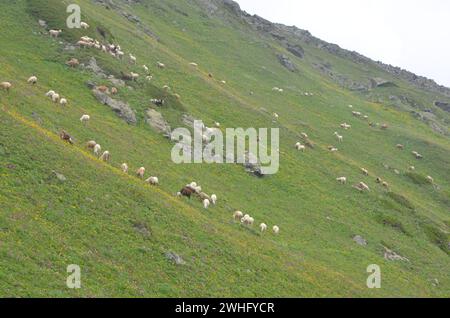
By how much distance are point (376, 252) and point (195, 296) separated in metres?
25.0

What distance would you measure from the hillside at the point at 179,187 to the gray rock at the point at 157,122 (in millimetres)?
765

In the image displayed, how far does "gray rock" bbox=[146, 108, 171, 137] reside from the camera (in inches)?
2137

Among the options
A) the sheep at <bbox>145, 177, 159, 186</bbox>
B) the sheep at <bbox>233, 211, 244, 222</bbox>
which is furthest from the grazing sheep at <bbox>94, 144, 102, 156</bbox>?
the sheep at <bbox>233, 211, 244, 222</bbox>

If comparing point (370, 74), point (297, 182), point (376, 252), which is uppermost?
point (370, 74)

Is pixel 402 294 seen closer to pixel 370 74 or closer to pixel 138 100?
pixel 138 100

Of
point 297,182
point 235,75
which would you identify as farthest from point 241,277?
point 235,75

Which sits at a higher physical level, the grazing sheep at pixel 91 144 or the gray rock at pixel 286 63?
the gray rock at pixel 286 63

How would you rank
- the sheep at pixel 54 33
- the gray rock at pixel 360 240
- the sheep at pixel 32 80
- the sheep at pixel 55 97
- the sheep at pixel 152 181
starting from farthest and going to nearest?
the sheep at pixel 54 33, the sheep at pixel 32 80, the gray rock at pixel 360 240, the sheep at pixel 55 97, the sheep at pixel 152 181

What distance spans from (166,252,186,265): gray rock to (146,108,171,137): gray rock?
80.4ft

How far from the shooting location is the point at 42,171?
31953 millimetres

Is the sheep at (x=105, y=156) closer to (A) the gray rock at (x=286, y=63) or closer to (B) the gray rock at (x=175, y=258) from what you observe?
(B) the gray rock at (x=175, y=258)

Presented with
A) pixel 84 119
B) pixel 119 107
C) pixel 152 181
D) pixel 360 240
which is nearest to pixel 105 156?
pixel 152 181

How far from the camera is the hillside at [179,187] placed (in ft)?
91.9

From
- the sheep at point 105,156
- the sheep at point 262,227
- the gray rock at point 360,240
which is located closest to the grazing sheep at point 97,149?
the sheep at point 105,156
